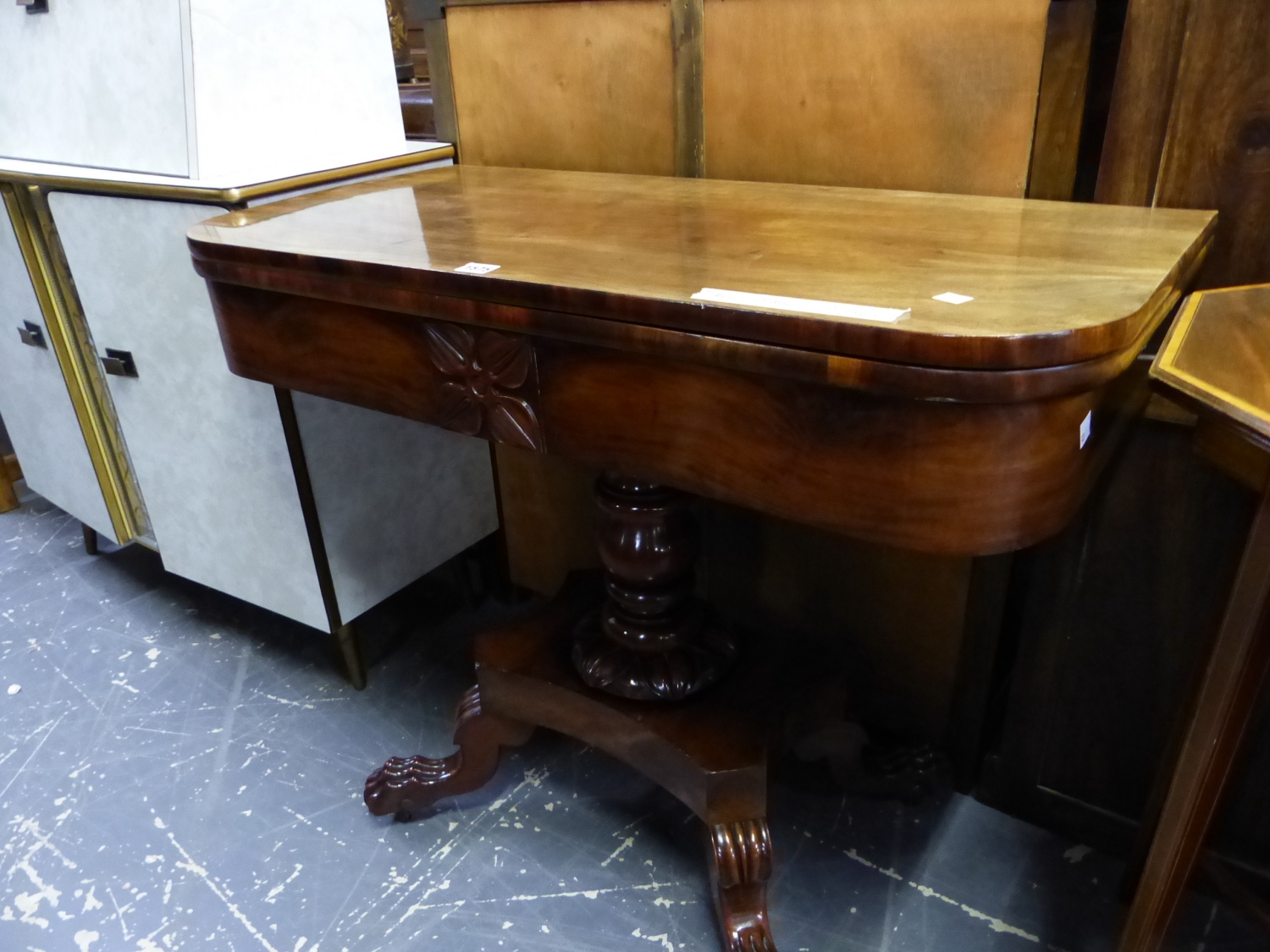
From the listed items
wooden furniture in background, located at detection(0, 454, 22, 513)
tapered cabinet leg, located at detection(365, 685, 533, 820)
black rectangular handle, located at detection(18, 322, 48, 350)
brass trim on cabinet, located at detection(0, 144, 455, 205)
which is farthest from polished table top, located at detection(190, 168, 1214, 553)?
wooden furniture in background, located at detection(0, 454, 22, 513)

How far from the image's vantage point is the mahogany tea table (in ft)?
1.97

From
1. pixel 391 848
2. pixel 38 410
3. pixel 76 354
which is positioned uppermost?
pixel 76 354

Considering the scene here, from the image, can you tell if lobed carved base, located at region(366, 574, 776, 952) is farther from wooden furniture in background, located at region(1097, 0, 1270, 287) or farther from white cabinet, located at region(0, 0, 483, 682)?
wooden furniture in background, located at region(1097, 0, 1270, 287)

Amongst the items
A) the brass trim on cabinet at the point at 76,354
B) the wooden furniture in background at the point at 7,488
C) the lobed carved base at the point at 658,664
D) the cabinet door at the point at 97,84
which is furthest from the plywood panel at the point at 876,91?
the wooden furniture in background at the point at 7,488

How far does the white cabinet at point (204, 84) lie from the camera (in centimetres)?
117

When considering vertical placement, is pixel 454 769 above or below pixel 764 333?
below

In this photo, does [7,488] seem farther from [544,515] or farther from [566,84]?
[566,84]

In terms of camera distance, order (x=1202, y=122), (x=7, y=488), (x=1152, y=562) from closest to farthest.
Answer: (x=1202, y=122) < (x=1152, y=562) < (x=7, y=488)

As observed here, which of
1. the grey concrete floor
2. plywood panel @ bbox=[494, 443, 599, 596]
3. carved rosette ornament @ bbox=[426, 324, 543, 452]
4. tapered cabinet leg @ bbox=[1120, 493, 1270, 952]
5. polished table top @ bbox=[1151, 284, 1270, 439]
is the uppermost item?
polished table top @ bbox=[1151, 284, 1270, 439]

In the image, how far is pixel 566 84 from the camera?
1.26m

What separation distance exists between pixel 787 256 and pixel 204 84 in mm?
844

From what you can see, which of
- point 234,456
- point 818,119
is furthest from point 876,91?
point 234,456

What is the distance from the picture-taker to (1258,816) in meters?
1.03

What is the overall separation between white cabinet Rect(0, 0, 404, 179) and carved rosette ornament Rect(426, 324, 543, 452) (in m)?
0.56
